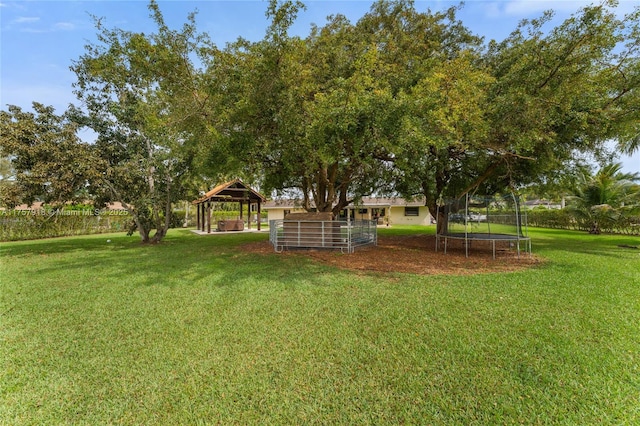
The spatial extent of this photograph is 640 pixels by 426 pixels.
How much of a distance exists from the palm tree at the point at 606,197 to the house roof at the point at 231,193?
2129 centimetres

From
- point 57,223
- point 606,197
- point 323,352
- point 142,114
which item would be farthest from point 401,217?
point 323,352

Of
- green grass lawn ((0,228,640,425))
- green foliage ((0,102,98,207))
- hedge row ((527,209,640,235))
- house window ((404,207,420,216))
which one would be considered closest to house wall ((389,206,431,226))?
house window ((404,207,420,216))

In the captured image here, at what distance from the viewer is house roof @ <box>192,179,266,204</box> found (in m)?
20.6

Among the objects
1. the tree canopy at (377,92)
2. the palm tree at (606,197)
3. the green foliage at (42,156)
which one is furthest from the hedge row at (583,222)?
the green foliage at (42,156)

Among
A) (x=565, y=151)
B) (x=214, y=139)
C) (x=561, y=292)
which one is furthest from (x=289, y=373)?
(x=565, y=151)

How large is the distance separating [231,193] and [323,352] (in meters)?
20.3

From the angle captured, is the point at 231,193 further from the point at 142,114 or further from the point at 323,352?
the point at 323,352

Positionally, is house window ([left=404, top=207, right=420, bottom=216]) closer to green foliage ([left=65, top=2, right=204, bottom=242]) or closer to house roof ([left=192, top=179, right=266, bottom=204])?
house roof ([left=192, top=179, right=266, bottom=204])

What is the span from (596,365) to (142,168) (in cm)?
1569

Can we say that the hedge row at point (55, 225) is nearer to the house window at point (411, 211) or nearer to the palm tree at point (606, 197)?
the house window at point (411, 211)

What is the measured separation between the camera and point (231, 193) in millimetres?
22250

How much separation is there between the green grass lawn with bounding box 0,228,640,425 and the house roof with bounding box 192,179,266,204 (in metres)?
14.6

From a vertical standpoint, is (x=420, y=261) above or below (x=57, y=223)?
below

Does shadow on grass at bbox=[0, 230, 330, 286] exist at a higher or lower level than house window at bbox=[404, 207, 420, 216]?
lower
